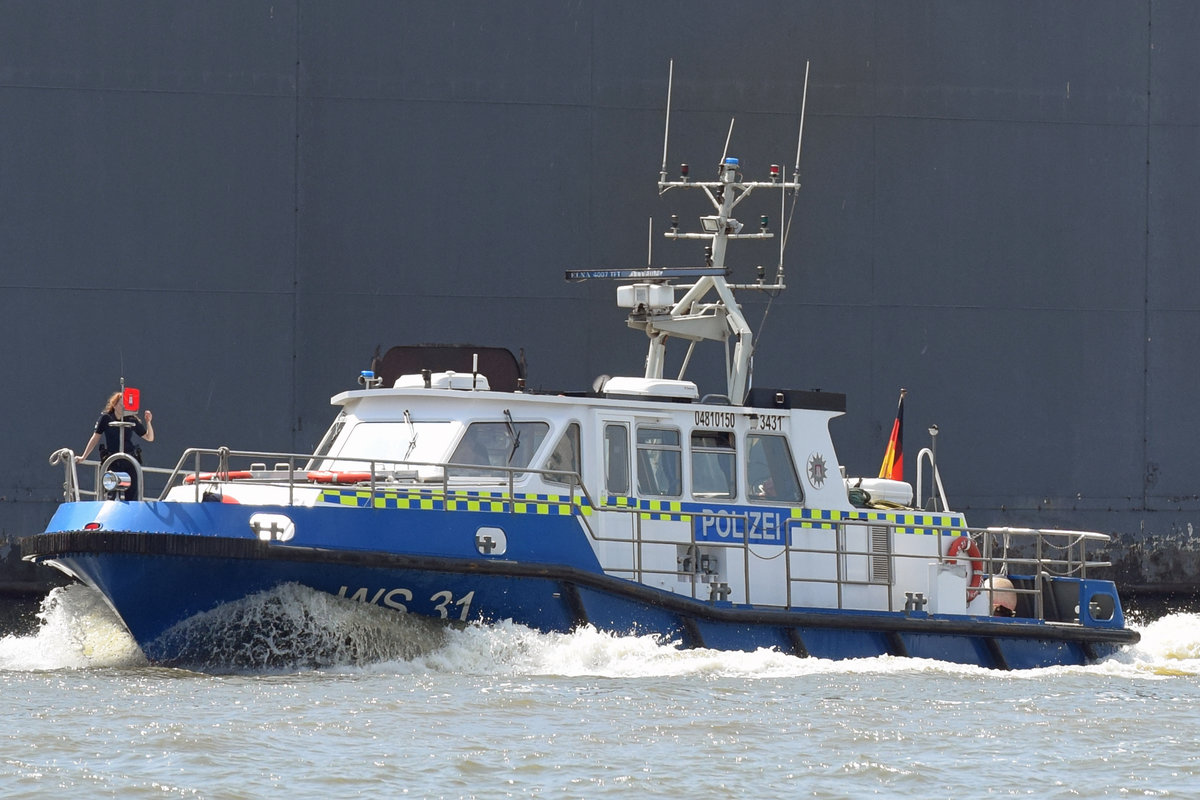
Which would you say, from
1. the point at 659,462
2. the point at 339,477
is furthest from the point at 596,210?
the point at 339,477

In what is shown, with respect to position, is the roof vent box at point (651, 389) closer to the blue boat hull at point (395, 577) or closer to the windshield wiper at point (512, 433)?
the windshield wiper at point (512, 433)

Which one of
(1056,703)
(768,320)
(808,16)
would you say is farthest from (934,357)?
(1056,703)

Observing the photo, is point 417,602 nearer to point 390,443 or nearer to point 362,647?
point 362,647

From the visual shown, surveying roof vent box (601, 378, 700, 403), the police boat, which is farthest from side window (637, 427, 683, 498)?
roof vent box (601, 378, 700, 403)

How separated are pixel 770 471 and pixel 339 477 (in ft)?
9.98

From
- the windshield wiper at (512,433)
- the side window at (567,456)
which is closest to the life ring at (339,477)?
the windshield wiper at (512,433)

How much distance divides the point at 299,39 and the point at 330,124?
32.5 inches

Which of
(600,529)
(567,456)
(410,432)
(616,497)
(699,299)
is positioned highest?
(699,299)

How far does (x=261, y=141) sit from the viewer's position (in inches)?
649

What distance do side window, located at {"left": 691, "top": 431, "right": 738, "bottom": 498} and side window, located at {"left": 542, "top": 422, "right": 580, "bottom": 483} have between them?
2.80 feet

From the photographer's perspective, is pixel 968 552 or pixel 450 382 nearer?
pixel 450 382

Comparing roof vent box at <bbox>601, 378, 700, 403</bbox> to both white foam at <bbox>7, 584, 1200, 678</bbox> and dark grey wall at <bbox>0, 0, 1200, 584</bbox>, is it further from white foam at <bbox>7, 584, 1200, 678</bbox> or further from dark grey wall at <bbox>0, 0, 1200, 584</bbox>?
dark grey wall at <bbox>0, 0, 1200, 584</bbox>

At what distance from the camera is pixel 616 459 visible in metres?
12.0

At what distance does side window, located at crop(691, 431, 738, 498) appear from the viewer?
12.2m
